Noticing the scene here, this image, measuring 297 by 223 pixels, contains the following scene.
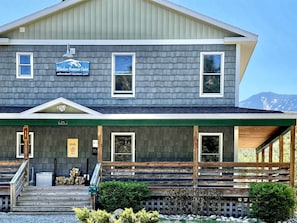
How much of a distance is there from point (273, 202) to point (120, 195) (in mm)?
4649

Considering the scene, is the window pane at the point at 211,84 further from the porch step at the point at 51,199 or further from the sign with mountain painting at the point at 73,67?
the porch step at the point at 51,199

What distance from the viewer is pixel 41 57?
13703 millimetres

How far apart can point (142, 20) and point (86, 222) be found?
8.44m

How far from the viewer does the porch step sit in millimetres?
11096

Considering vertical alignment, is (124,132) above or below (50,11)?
below

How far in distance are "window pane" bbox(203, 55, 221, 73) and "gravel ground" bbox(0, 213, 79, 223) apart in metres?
7.16

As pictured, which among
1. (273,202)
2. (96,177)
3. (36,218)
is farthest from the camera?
(96,177)

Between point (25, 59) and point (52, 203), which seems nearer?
point (52, 203)

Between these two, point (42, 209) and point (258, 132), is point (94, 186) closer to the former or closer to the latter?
point (42, 209)

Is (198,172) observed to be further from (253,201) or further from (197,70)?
(197,70)

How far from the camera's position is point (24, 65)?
13.8 metres

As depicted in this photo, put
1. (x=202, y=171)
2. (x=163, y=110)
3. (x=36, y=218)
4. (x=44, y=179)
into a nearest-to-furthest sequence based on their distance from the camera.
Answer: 1. (x=36, y=218)
2. (x=202, y=171)
3. (x=163, y=110)
4. (x=44, y=179)

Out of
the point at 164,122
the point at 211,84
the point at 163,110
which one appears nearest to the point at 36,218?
the point at 164,122

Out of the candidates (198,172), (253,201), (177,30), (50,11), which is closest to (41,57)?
(50,11)
